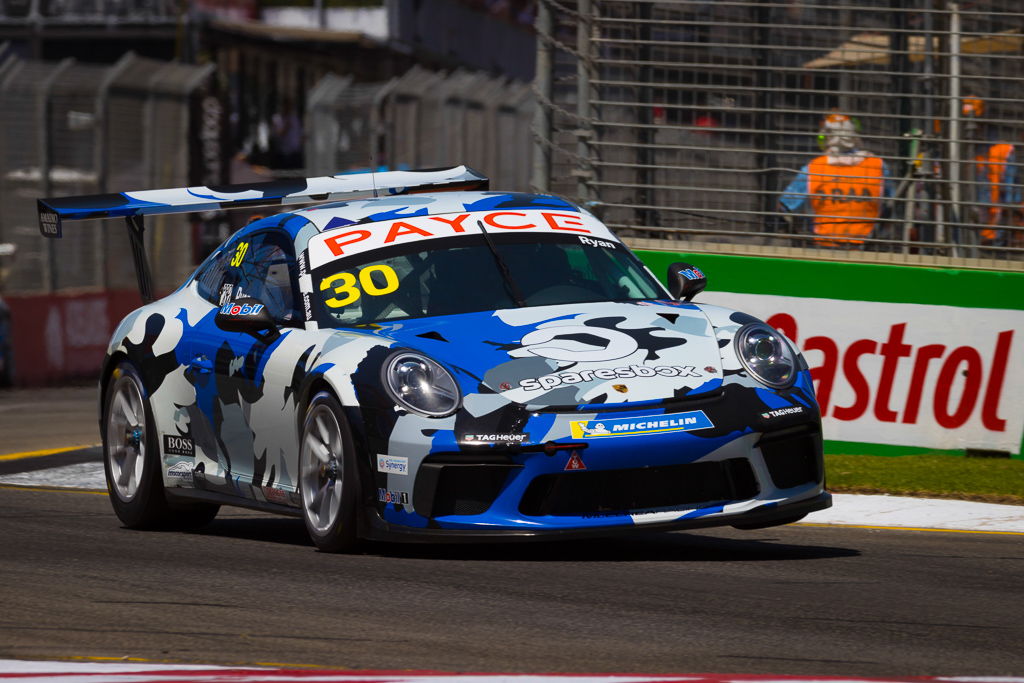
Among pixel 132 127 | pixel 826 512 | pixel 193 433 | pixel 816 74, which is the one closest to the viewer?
pixel 193 433

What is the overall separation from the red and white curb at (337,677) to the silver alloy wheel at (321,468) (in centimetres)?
205

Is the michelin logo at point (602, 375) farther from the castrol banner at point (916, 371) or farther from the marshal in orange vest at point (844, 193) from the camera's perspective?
the marshal in orange vest at point (844, 193)

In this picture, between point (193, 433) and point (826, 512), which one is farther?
point (826, 512)

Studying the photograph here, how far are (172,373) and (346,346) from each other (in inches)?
60.3

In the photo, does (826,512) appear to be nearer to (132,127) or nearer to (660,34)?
(660,34)

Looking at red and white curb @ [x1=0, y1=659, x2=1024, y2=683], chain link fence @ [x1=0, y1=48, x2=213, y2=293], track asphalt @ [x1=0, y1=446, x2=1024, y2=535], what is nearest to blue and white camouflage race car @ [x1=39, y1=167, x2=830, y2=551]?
track asphalt @ [x1=0, y1=446, x2=1024, y2=535]

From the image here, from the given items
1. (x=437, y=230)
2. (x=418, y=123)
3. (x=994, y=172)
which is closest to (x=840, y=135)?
(x=994, y=172)

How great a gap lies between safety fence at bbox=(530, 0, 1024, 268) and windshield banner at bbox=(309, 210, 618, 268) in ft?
12.2

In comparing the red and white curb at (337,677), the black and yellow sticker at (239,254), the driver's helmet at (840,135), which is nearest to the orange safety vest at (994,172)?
the driver's helmet at (840,135)

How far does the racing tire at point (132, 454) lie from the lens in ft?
29.4

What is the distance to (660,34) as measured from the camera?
1291 centimetres

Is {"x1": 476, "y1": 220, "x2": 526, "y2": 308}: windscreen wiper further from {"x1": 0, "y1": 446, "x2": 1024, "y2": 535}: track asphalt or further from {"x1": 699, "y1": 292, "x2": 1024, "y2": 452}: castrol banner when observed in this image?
{"x1": 699, "y1": 292, "x2": 1024, "y2": 452}: castrol banner

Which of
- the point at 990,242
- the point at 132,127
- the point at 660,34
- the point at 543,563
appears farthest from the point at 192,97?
the point at 543,563

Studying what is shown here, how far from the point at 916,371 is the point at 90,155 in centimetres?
1340
